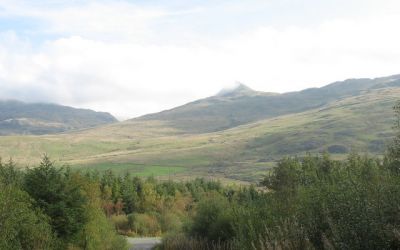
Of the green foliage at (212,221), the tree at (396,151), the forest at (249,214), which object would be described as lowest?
the green foliage at (212,221)

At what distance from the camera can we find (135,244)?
182 feet

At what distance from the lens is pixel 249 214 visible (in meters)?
22.9

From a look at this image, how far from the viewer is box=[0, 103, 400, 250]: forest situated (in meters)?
13.4

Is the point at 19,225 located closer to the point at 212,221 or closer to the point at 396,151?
the point at 396,151

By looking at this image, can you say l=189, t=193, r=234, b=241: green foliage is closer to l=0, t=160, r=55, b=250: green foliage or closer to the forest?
the forest

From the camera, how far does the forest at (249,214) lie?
1335 cm

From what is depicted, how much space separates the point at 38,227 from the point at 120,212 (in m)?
57.3

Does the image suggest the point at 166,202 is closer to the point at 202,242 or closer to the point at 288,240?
the point at 202,242

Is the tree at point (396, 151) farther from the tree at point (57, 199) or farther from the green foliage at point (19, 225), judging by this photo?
the tree at point (57, 199)

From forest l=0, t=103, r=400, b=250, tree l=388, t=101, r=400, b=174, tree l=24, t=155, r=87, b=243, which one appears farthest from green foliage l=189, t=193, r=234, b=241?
tree l=388, t=101, r=400, b=174

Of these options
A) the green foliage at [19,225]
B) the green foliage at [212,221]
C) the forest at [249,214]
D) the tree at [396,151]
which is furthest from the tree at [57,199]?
the tree at [396,151]

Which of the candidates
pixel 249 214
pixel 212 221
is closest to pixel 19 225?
pixel 249 214

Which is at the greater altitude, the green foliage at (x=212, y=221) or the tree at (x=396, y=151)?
the tree at (x=396, y=151)

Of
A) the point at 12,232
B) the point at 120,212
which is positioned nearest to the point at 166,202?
the point at 120,212
